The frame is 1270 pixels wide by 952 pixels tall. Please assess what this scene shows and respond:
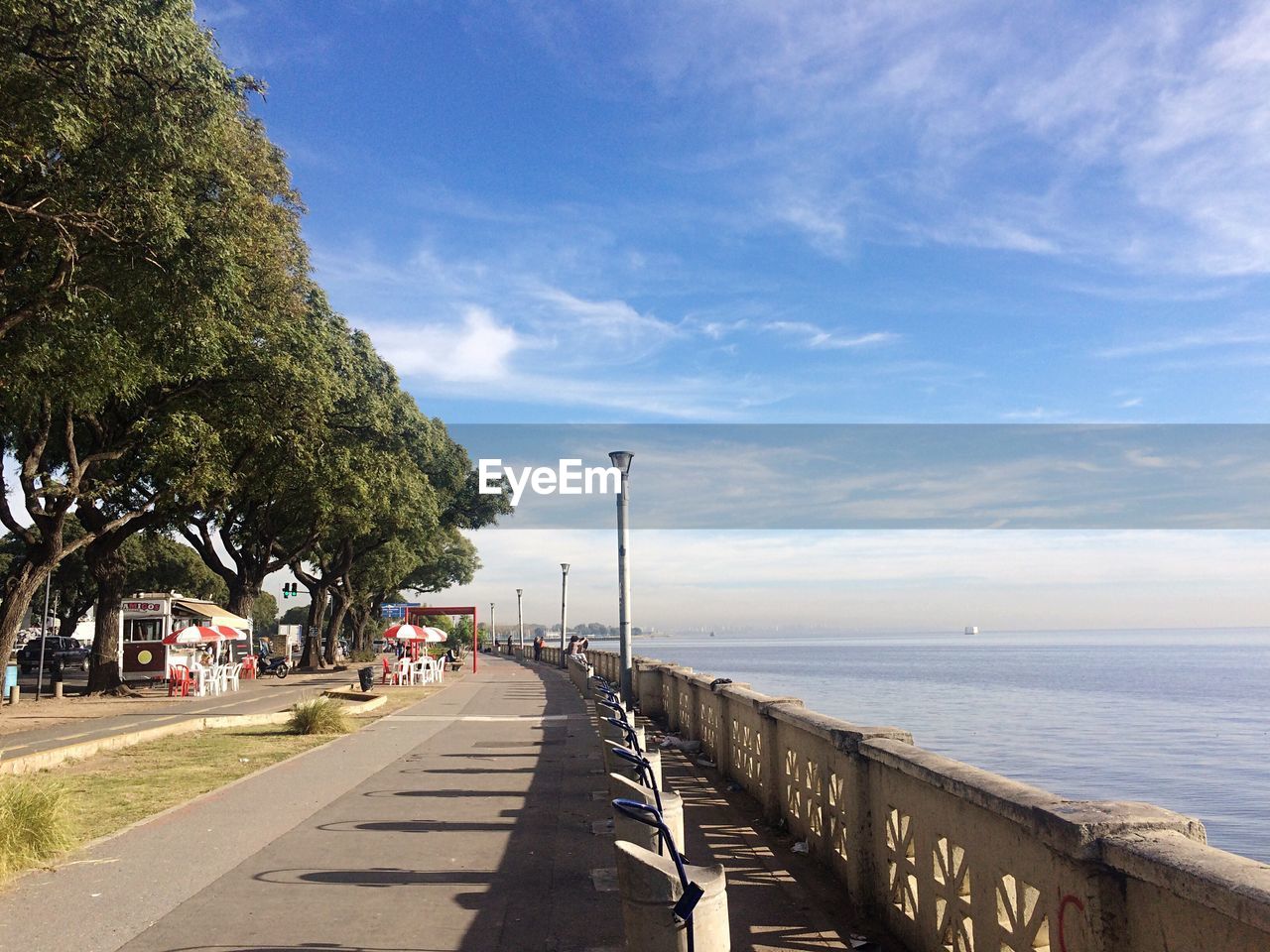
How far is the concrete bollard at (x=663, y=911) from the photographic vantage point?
3.99 meters

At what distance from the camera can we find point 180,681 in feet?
103

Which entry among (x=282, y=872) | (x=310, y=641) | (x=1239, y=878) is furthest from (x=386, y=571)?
(x=1239, y=878)

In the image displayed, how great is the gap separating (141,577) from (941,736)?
58.8 m

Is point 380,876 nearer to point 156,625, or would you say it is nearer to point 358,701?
point 358,701

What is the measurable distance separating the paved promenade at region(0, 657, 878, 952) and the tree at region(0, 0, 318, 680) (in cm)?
780

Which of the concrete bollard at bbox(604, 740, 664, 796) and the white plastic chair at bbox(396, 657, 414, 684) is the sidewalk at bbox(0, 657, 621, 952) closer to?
the concrete bollard at bbox(604, 740, 664, 796)

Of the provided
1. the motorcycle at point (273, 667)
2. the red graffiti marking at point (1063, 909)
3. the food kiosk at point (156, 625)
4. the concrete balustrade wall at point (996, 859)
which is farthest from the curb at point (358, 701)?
the red graffiti marking at point (1063, 909)

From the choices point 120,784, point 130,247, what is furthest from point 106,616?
point 120,784

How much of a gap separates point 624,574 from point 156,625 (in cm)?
3533

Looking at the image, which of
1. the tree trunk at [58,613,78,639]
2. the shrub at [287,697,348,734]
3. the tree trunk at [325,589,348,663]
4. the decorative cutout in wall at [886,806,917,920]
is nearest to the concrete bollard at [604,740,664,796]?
the decorative cutout in wall at [886,806,917,920]

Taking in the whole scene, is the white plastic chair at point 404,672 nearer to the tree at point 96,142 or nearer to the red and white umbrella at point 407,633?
the red and white umbrella at point 407,633

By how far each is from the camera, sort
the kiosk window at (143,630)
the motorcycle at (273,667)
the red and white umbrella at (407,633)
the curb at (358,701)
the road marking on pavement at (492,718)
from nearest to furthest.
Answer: the road marking on pavement at (492,718), the curb at (358,701), the red and white umbrella at (407,633), the motorcycle at (273,667), the kiosk window at (143,630)

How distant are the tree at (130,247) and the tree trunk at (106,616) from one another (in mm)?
5454

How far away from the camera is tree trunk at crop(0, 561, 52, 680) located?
22125mm
